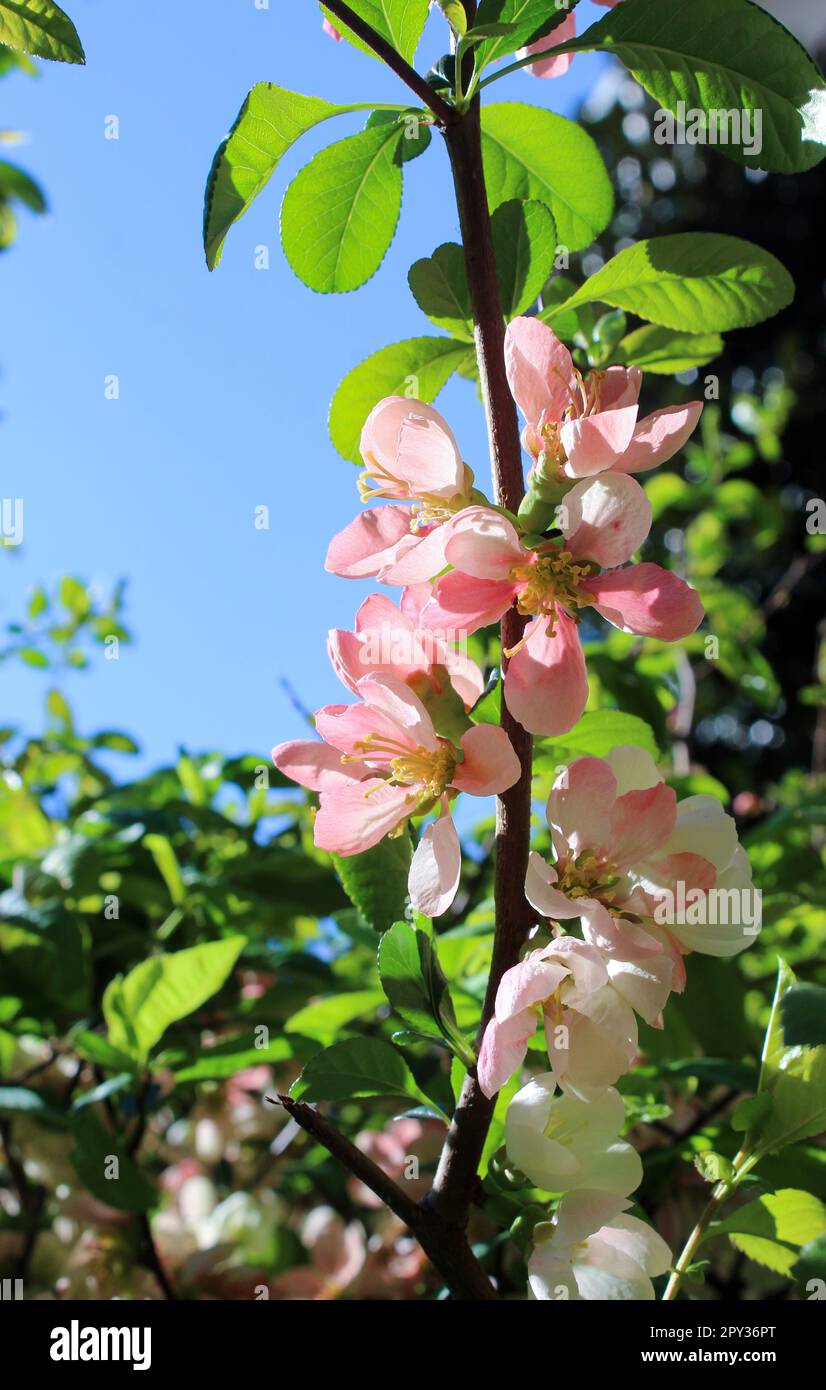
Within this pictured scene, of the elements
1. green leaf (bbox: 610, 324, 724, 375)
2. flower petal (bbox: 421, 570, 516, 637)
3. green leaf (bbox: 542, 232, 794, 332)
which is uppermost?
green leaf (bbox: 542, 232, 794, 332)

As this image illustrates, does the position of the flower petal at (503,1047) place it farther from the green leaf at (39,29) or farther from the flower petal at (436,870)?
the green leaf at (39,29)

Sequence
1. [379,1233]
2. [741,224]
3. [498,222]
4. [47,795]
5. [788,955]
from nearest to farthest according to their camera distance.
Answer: [498,222], [379,1233], [788,955], [47,795], [741,224]

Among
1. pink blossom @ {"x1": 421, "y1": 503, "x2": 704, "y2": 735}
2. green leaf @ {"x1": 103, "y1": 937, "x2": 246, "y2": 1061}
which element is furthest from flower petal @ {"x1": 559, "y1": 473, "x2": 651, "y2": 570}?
green leaf @ {"x1": 103, "y1": 937, "x2": 246, "y2": 1061}

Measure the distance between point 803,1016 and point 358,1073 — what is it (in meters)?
0.24

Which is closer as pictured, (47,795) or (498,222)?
(498,222)

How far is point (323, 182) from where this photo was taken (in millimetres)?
632

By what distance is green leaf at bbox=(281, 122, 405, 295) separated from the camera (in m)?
0.62

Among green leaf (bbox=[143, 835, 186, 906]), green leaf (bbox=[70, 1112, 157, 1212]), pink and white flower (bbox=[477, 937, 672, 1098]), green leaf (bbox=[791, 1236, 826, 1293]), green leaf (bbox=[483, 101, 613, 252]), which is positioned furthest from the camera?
green leaf (bbox=[143, 835, 186, 906])

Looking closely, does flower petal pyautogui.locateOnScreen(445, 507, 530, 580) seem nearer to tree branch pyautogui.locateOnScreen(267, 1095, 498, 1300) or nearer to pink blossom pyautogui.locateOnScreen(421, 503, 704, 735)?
pink blossom pyautogui.locateOnScreen(421, 503, 704, 735)

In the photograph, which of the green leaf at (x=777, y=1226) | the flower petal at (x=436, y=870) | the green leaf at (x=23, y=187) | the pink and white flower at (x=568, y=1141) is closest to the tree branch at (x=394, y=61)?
the flower petal at (x=436, y=870)

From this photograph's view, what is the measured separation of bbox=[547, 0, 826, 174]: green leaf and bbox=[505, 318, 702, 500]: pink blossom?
134 mm
